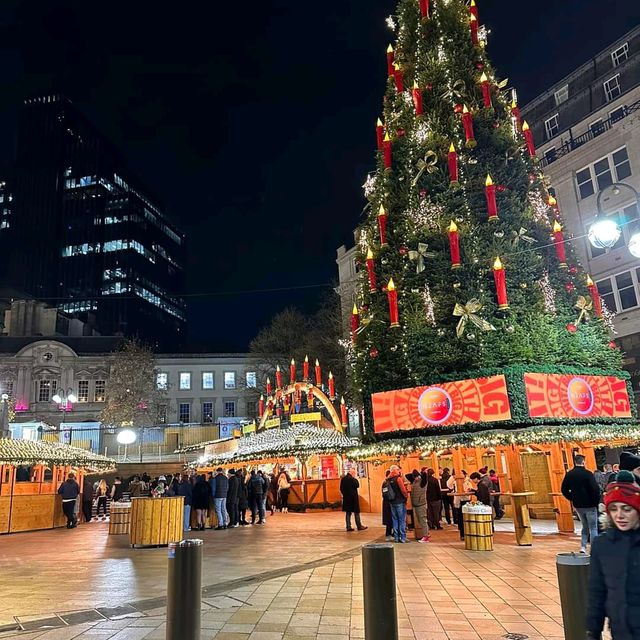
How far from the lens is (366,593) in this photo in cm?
407

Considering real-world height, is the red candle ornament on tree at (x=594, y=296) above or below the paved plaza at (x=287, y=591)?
above

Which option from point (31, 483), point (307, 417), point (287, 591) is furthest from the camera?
point (307, 417)

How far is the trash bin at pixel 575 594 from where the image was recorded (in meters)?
3.52

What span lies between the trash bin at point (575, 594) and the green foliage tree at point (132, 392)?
141 ft

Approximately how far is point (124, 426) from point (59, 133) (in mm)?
63710

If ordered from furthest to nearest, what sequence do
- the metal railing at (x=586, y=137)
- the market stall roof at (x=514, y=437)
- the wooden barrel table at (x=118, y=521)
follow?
the metal railing at (x=586, y=137), the wooden barrel table at (x=118, y=521), the market stall roof at (x=514, y=437)

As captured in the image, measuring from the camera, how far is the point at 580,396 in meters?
12.9

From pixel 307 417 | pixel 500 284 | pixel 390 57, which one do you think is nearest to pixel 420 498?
pixel 500 284

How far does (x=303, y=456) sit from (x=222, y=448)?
25.1 feet

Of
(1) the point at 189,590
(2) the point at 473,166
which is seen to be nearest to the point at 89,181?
(2) the point at 473,166

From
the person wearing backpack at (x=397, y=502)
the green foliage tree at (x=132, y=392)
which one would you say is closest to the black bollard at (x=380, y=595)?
the person wearing backpack at (x=397, y=502)

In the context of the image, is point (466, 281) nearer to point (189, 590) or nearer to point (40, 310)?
point (189, 590)

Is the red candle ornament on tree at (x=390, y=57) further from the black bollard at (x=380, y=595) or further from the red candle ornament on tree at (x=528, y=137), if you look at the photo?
the black bollard at (x=380, y=595)

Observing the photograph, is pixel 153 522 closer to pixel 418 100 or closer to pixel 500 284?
pixel 500 284
